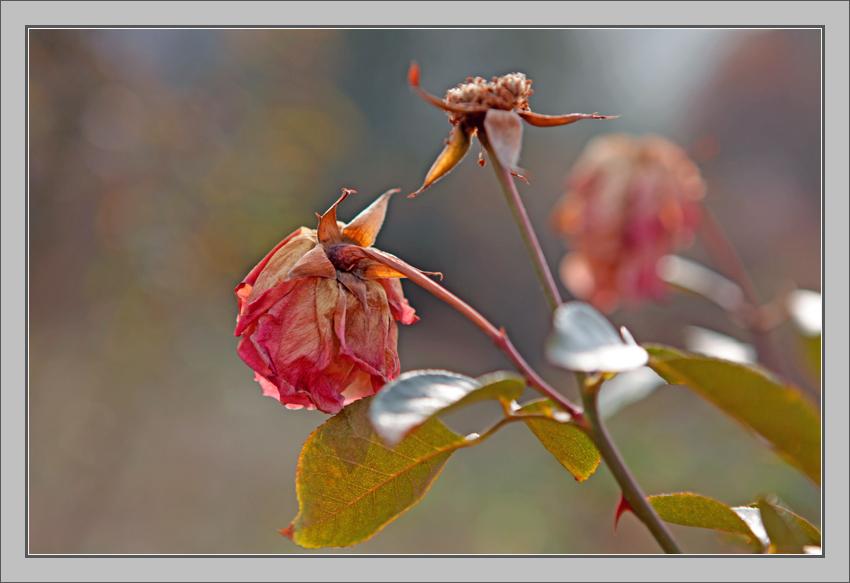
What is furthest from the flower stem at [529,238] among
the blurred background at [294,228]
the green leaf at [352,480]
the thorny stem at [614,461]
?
the blurred background at [294,228]

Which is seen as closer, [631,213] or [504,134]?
[504,134]

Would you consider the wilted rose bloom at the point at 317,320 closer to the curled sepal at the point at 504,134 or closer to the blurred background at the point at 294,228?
the curled sepal at the point at 504,134

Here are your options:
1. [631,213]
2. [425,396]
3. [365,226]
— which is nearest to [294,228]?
[631,213]

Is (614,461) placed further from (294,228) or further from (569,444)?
(294,228)

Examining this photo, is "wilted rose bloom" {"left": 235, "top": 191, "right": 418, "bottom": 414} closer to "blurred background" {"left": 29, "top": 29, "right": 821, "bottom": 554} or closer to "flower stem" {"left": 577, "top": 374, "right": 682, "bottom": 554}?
"flower stem" {"left": 577, "top": 374, "right": 682, "bottom": 554}

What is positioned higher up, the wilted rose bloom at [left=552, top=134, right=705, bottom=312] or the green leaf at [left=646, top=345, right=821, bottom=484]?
the wilted rose bloom at [left=552, top=134, right=705, bottom=312]

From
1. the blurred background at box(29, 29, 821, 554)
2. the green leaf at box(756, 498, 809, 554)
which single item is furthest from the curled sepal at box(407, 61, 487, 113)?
the blurred background at box(29, 29, 821, 554)

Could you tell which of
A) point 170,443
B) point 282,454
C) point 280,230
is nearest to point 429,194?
point 280,230
